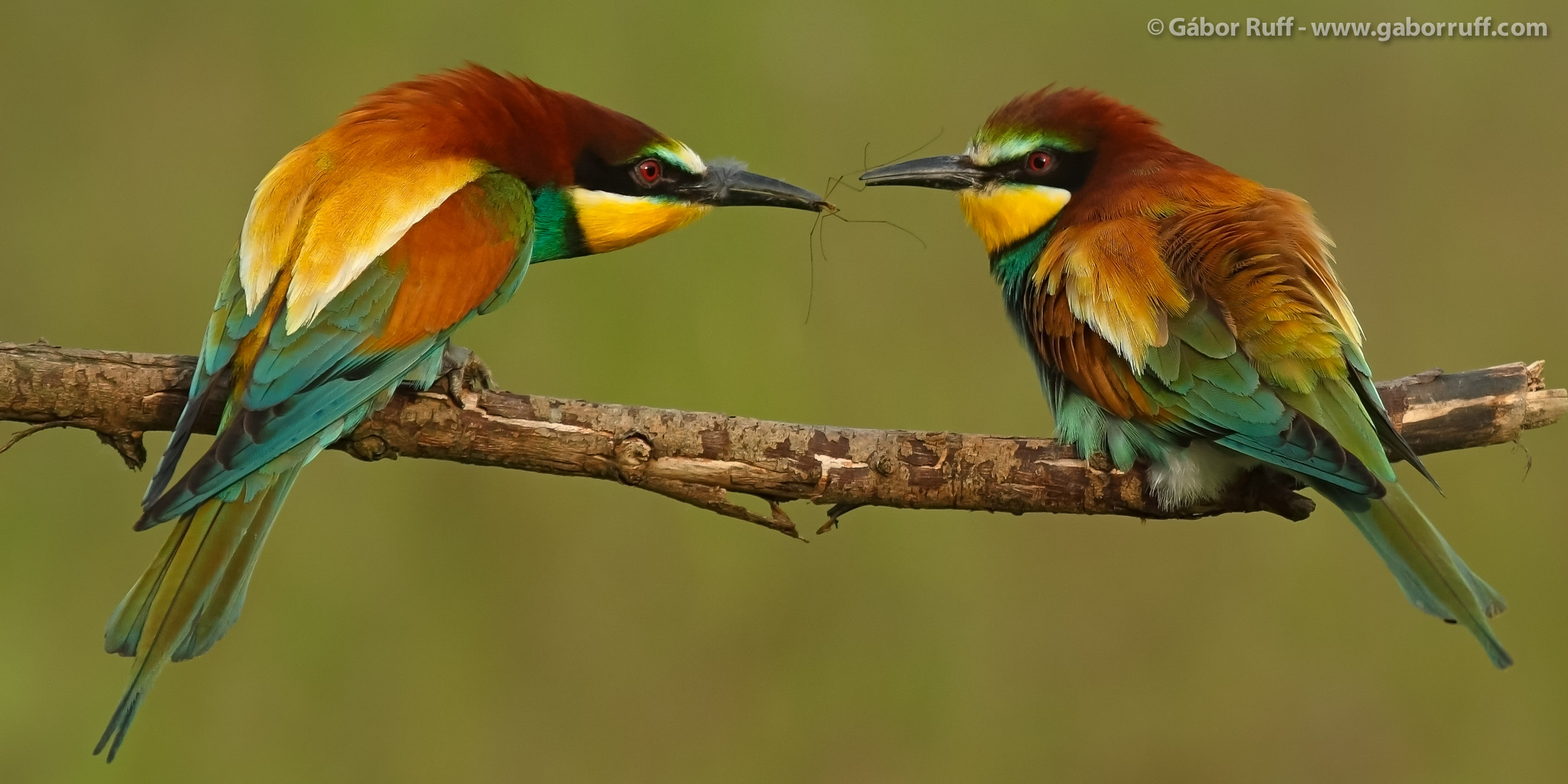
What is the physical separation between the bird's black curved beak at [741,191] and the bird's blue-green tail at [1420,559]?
937mm

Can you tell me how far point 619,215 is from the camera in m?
1.98

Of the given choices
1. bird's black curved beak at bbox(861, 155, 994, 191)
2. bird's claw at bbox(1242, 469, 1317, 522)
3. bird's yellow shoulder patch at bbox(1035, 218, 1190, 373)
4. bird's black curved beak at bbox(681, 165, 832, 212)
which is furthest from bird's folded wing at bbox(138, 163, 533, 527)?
bird's claw at bbox(1242, 469, 1317, 522)

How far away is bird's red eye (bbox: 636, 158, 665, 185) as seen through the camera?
1.98m

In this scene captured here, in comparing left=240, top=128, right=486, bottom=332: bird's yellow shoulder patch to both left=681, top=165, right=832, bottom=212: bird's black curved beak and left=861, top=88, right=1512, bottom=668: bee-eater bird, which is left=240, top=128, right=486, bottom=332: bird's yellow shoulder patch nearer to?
left=681, top=165, right=832, bottom=212: bird's black curved beak

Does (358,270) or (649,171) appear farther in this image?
(649,171)

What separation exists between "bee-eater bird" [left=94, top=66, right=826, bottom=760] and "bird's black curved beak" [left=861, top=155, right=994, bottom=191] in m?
0.33

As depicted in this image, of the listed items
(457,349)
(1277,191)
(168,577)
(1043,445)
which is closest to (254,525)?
(168,577)

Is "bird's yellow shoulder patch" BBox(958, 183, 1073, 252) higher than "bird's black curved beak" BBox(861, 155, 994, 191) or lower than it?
lower

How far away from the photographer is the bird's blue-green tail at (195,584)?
1.53 m

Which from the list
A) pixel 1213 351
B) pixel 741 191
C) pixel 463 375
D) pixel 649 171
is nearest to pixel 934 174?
pixel 741 191

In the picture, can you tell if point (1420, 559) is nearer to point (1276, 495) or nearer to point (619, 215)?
point (1276, 495)

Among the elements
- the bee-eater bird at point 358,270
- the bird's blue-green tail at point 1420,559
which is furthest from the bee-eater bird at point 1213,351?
the bee-eater bird at point 358,270

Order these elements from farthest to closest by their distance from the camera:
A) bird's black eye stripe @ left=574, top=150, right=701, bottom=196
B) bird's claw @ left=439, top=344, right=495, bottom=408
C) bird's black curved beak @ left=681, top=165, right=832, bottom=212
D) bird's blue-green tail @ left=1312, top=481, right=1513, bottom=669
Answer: bird's black curved beak @ left=681, top=165, right=832, bottom=212, bird's black eye stripe @ left=574, top=150, right=701, bottom=196, bird's claw @ left=439, top=344, right=495, bottom=408, bird's blue-green tail @ left=1312, top=481, right=1513, bottom=669

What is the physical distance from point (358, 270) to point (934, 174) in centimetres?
93
